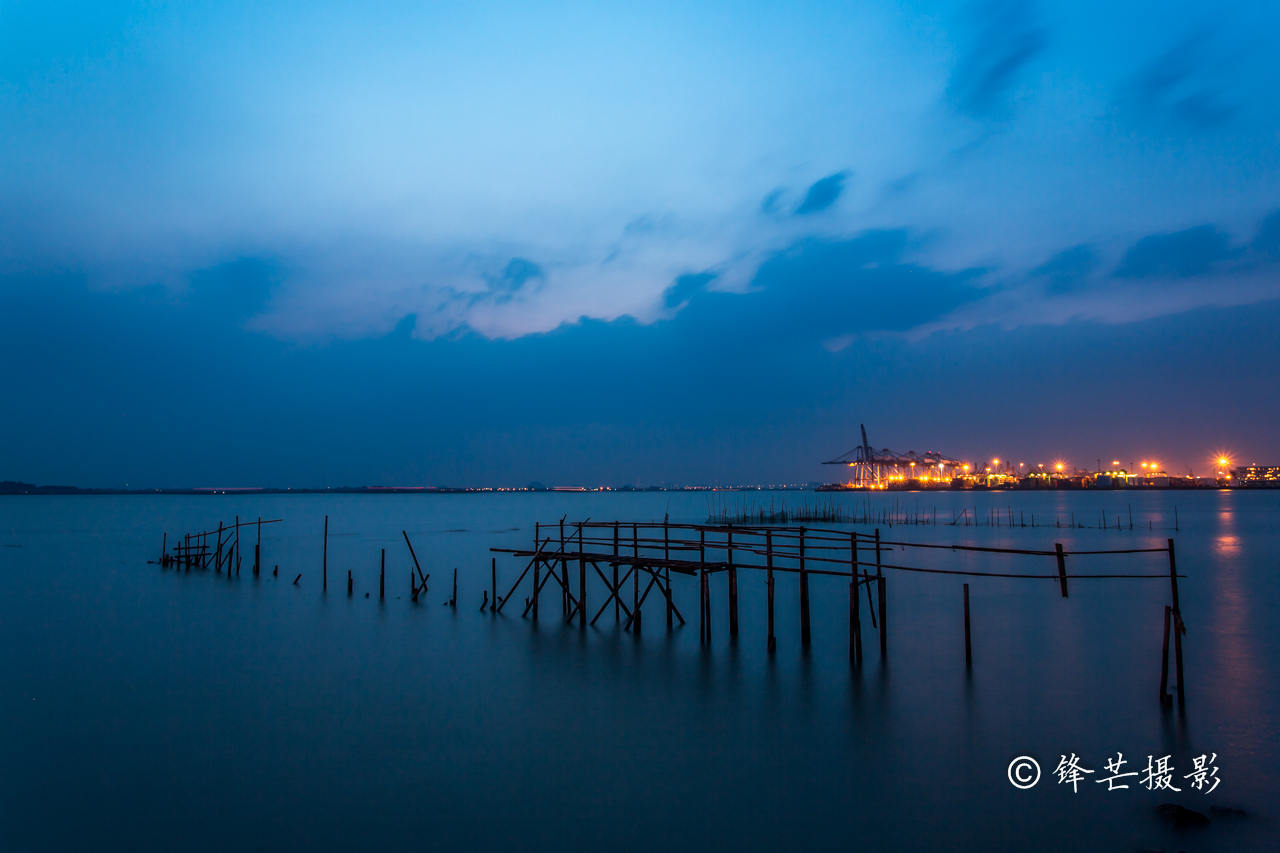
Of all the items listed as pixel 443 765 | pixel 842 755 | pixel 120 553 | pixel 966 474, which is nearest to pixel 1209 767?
pixel 842 755

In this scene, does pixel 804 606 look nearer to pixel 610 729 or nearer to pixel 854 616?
pixel 854 616

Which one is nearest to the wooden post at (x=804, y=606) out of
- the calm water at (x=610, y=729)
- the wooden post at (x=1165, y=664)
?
the calm water at (x=610, y=729)

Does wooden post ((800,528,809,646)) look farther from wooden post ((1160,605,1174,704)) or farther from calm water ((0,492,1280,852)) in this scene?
wooden post ((1160,605,1174,704))

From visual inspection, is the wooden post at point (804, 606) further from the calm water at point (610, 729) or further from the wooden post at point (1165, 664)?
the wooden post at point (1165, 664)

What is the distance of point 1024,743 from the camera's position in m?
9.05

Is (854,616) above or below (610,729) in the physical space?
above

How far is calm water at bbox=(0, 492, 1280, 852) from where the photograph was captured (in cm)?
705

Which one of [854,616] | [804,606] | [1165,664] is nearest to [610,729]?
[854,616]

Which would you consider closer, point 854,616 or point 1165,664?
point 1165,664

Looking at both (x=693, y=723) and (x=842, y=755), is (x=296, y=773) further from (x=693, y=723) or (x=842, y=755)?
(x=842, y=755)

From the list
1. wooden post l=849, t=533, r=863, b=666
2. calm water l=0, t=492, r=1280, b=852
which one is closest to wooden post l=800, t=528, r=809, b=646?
calm water l=0, t=492, r=1280, b=852

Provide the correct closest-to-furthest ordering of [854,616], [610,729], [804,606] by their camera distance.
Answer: [610,729] → [854,616] → [804,606]

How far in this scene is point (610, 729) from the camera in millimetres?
9875

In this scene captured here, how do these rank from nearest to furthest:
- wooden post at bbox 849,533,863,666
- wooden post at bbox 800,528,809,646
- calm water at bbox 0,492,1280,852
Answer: calm water at bbox 0,492,1280,852 → wooden post at bbox 849,533,863,666 → wooden post at bbox 800,528,809,646
